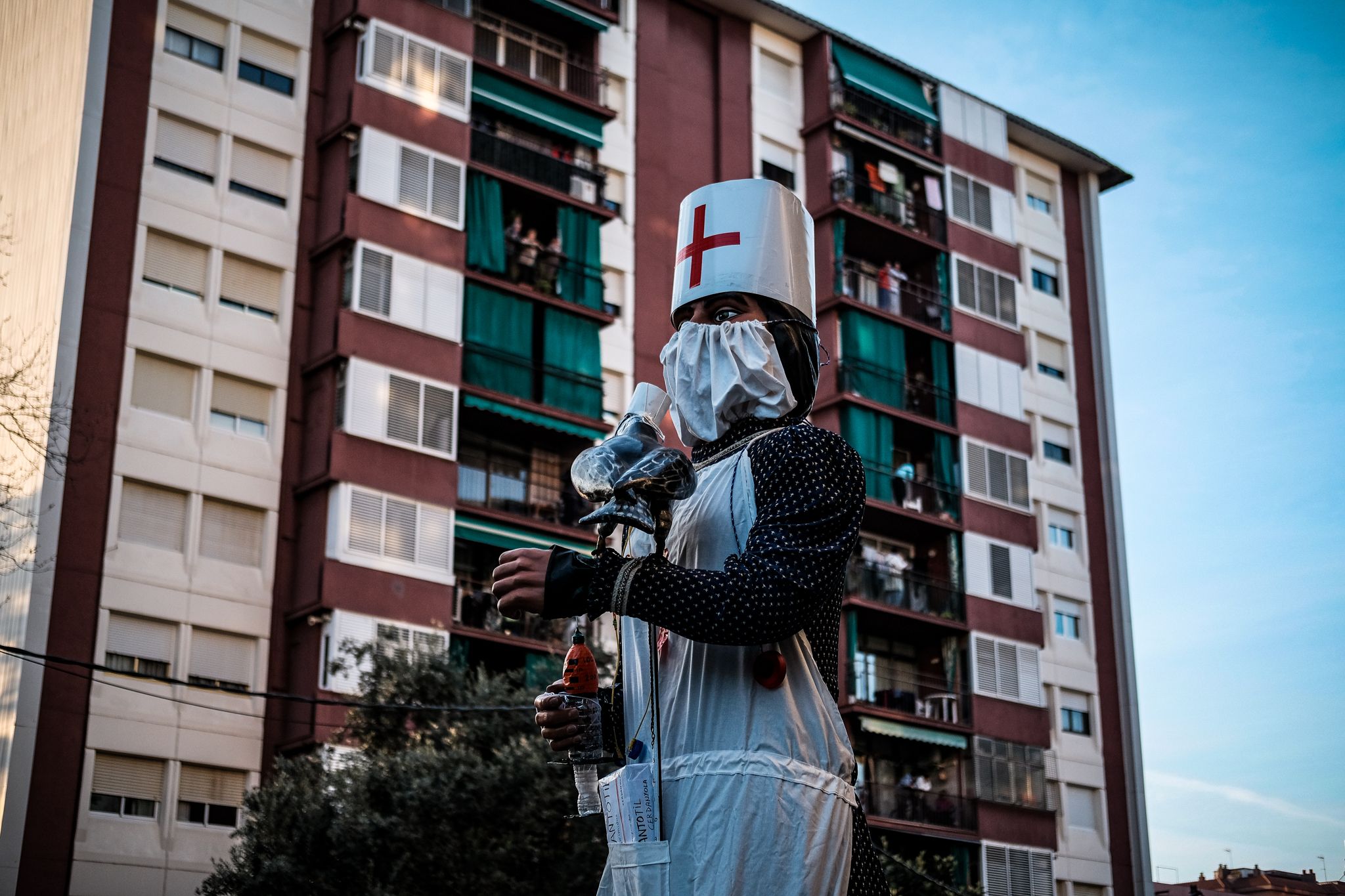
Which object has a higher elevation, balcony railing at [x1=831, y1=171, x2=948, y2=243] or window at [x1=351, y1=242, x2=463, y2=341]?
balcony railing at [x1=831, y1=171, x2=948, y2=243]

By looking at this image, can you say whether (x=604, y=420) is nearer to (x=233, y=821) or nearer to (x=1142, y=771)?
(x=233, y=821)

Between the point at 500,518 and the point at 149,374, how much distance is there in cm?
739

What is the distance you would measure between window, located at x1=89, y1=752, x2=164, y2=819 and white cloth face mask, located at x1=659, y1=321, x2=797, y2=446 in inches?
1073

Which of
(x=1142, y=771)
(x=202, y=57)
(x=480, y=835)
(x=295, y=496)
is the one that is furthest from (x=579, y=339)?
(x=1142, y=771)

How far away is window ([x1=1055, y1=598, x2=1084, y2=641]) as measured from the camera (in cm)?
4675

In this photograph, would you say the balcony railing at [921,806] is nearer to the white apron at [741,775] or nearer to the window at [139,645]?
the window at [139,645]

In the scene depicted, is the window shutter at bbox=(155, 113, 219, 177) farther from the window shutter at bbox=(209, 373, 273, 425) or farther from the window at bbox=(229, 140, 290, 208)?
the window shutter at bbox=(209, 373, 273, 425)

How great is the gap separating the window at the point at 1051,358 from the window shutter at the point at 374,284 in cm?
2143

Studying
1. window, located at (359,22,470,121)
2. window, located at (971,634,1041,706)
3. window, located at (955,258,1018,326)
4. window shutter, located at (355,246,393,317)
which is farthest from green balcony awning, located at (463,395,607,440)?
window, located at (955,258,1018,326)

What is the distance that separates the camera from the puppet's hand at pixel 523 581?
14.4 feet

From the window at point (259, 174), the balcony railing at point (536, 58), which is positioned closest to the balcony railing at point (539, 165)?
the balcony railing at point (536, 58)

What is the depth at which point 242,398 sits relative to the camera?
112 feet

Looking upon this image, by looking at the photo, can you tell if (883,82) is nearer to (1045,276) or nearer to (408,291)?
(1045,276)

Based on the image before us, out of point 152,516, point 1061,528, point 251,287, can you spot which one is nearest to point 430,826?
point 152,516
